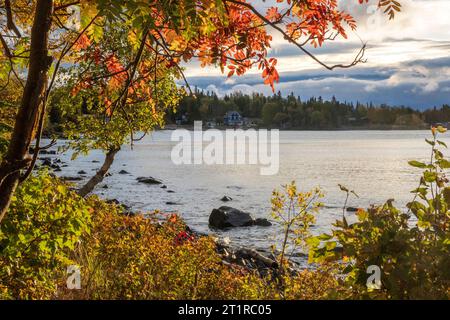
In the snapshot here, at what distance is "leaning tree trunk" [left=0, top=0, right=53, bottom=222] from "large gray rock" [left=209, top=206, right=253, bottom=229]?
24623 millimetres

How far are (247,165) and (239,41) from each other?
63585mm

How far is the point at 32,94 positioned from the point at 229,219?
2520 centimetres

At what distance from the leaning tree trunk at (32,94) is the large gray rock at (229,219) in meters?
24.6

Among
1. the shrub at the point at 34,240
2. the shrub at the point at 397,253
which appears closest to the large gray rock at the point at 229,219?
the shrub at the point at 34,240

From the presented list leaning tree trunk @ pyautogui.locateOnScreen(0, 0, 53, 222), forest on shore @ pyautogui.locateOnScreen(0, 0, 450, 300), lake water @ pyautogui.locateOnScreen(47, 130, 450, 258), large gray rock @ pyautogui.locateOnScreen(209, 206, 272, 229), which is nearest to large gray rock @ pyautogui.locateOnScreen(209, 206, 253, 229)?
large gray rock @ pyautogui.locateOnScreen(209, 206, 272, 229)

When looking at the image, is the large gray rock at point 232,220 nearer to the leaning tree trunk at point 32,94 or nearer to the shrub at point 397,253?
the shrub at point 397,253

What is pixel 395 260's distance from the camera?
3.87 m

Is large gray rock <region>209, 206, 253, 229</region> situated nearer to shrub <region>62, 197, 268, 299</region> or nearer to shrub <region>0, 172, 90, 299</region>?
shrub <region>62, 197, 268, 299</region>

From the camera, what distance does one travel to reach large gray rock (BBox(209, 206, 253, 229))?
2834cm

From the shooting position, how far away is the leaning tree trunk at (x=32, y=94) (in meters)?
3.81

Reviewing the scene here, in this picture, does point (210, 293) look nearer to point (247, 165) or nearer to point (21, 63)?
point (21, 63)

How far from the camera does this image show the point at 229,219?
94.1 ft

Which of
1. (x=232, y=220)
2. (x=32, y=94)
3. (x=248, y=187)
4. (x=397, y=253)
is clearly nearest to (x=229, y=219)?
(x=232, y=220)

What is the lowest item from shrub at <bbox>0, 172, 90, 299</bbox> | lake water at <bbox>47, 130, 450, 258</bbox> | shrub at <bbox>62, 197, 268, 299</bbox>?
lake water at <bbox>47, 130, 450, 258</bbox>
